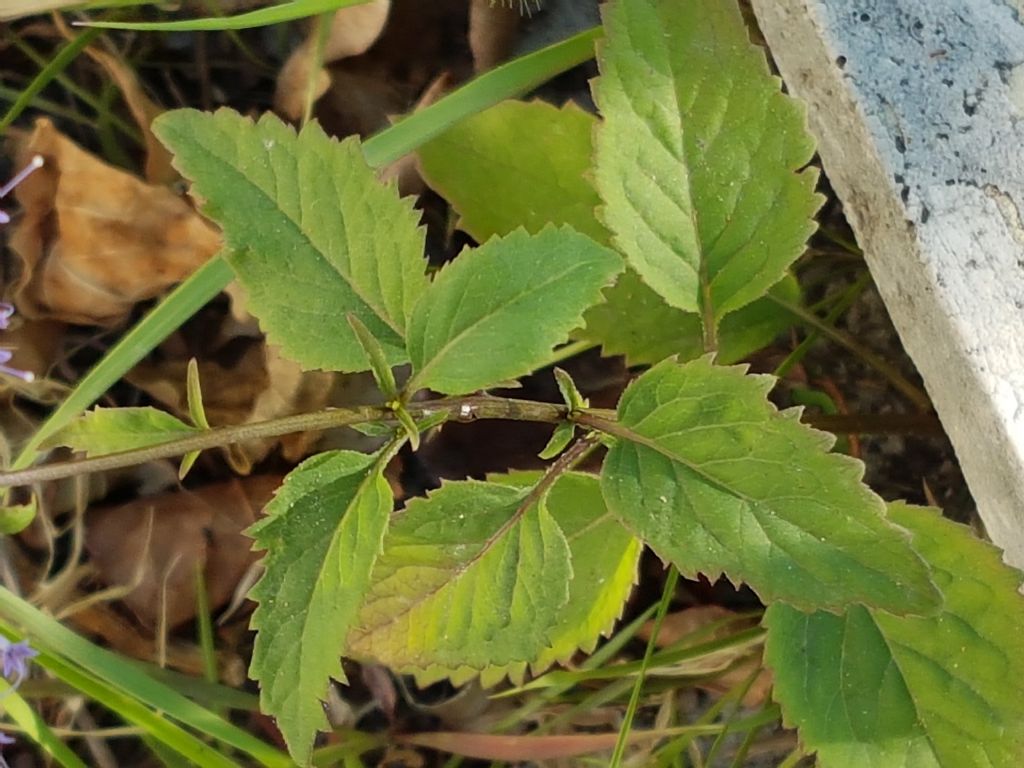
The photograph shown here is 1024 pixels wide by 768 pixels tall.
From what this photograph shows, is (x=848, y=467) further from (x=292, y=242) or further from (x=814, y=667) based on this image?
(x=292, y=242)

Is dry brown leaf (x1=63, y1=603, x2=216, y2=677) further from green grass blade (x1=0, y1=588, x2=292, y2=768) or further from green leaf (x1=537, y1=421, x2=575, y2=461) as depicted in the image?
green leaf (x1=537, y1=421, x2=575, y2=461)

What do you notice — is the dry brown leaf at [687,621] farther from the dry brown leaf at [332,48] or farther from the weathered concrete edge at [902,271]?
the dry brown leaf at [332,48]

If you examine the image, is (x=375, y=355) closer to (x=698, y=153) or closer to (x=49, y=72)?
(x=698, y=153)

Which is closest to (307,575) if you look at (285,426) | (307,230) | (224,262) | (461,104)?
(285,426)

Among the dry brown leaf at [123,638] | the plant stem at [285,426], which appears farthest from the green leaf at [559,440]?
the dry brown leaf at [123,638]

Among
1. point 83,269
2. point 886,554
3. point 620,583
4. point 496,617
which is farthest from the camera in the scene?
point 83,269

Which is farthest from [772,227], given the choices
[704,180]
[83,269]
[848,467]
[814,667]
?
[83,269]
